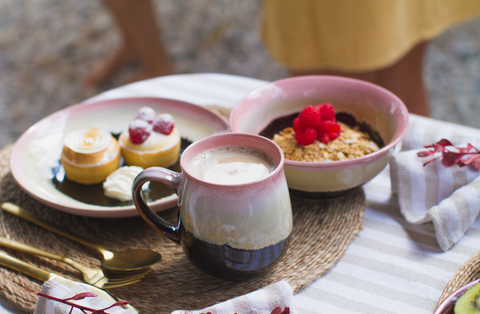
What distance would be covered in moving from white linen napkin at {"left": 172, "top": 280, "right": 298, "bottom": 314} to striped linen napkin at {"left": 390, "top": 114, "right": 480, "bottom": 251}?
263mm

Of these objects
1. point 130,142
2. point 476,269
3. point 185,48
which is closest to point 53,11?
point 185,48

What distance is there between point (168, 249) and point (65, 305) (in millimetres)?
171

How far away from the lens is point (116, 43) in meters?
2.70

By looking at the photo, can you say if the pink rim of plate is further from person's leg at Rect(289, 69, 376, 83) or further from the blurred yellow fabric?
person's leg at Rect(289, 69, 376, 83)

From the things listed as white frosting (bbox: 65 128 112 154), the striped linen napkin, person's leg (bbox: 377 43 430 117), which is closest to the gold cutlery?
white frosting (bbox: 65 128 112 154)

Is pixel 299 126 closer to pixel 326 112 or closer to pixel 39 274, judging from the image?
pixel 326 112

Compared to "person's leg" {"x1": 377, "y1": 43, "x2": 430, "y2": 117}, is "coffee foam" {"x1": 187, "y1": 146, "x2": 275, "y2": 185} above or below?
above

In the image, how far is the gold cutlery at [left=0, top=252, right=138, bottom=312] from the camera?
1.71 ft

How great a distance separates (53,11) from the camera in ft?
9.46

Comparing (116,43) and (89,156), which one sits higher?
(89,156)

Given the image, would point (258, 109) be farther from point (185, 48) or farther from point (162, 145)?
point (185, 48)

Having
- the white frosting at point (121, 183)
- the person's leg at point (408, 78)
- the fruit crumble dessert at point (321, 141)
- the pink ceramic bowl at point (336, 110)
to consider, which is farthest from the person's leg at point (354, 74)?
the white frosting at point (121, 183)

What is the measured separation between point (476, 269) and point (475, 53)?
219cm

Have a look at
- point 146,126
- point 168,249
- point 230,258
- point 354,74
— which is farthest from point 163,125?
point 354,74
